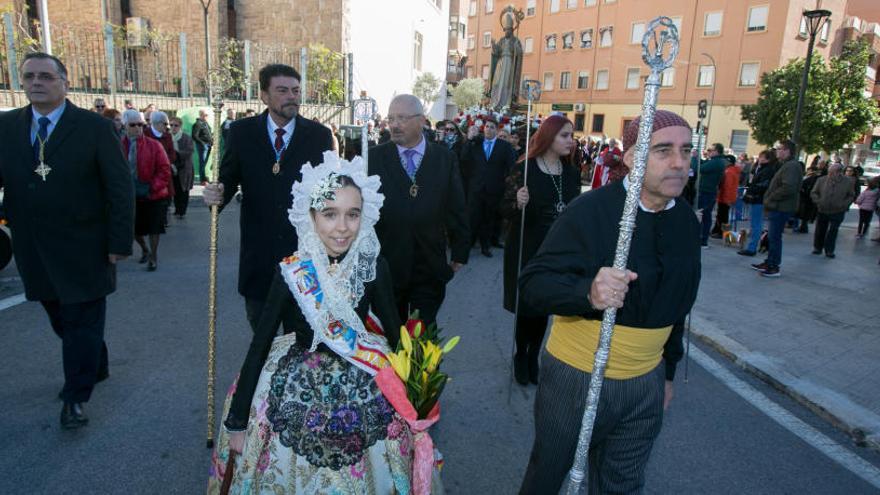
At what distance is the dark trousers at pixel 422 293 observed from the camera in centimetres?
389

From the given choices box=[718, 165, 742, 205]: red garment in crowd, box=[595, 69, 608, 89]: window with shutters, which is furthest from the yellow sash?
box=[595, 69, 608, 89]: window with shutters

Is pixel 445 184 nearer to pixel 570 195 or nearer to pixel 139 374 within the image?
pixel 570 195

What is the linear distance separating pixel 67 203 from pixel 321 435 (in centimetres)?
245

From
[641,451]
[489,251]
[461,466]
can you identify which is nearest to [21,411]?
[461,466]

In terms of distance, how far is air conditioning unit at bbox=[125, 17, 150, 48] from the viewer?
1891 cm

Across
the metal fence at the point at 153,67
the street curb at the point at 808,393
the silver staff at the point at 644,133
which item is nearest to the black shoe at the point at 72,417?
the silver staff at the point at 644,133

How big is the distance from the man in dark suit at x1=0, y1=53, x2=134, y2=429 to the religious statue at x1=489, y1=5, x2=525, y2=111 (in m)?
9.19

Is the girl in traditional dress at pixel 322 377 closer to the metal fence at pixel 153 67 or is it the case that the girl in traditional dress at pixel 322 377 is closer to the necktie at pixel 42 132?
the necktie at pixel 42 132

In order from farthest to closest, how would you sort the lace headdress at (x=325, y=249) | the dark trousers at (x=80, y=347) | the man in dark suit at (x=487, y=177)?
the man in dark suit at (x=487, y=177), the dark trousers at (x=80, y=347), the lace headdress at (x=325, y=249)

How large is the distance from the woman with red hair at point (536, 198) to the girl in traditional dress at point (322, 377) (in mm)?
2148

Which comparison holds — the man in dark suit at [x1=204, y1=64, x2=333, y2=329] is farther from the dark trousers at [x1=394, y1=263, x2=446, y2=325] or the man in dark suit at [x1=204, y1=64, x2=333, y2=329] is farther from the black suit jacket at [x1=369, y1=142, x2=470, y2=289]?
the dark trousers at [x1=394, y1=263, x2=446, y2=325]

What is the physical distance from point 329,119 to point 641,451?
21.2 meters

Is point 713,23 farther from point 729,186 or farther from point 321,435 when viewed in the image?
point 321,435

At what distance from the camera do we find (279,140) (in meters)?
3.75
